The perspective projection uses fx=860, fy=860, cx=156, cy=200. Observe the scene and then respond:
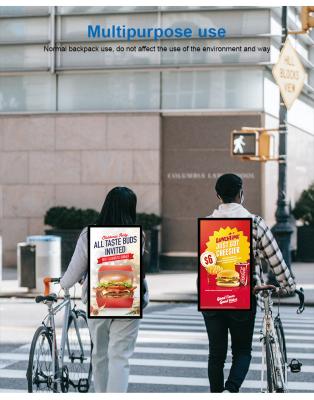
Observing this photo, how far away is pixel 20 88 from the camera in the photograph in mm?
22750

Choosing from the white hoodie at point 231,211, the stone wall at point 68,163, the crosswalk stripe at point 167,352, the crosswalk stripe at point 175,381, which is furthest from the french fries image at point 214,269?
the stone wall at point 68,163

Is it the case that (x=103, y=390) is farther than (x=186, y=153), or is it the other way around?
(x=186, y=153)

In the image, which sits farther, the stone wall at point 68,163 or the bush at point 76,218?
the stone wall at point 68,163

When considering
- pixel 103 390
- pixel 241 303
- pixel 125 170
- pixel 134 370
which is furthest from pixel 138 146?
pixel 241 303

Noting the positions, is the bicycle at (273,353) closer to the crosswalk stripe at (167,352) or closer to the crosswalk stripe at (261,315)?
the crosswalk stripe at (167,352)

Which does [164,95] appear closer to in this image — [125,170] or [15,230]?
[125,170]

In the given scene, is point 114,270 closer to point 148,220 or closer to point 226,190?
point 226,190

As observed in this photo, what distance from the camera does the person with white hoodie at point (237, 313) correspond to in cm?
411

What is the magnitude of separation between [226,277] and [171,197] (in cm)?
1952

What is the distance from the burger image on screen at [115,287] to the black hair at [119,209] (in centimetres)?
56

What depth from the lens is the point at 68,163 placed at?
23.4m

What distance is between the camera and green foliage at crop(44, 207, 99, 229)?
22328 mm

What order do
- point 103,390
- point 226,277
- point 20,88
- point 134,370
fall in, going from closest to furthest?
1. point 226,277
2. point 103,390
3. point 134,370
4. point 20,88

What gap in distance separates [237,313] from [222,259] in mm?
1164
